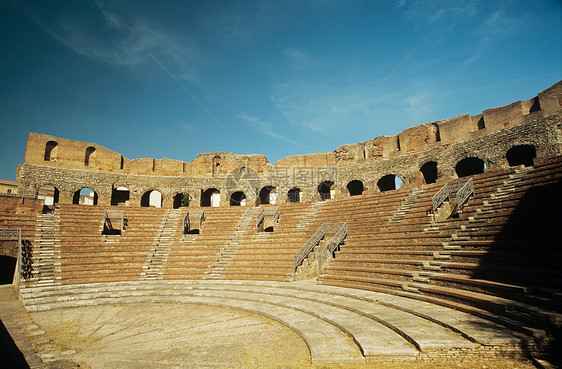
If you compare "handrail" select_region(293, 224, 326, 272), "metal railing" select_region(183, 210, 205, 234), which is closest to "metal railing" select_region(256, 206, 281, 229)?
"metal railing" select_region(183, 210, 205, 234)

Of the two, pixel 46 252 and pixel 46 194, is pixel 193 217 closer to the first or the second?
pixel 46 252

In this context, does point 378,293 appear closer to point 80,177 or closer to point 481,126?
point 481,126

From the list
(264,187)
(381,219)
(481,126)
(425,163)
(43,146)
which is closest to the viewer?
(381,219)

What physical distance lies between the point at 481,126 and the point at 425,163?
3646mm

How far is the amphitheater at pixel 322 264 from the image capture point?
5.31m

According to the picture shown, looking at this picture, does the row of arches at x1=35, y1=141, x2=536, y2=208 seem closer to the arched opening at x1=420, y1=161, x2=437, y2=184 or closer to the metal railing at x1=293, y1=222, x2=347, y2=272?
the arched opening at x1=420, y1=161, x2=437, y2=184

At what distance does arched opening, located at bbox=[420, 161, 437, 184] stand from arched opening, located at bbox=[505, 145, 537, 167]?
408cm

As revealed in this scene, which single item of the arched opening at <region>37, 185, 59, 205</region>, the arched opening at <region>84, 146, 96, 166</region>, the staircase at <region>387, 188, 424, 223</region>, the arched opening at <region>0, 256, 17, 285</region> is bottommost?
the arched opening at <region>0, 256, 17, 285</region>

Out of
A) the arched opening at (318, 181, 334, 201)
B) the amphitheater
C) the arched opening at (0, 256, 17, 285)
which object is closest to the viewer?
the amphitheater

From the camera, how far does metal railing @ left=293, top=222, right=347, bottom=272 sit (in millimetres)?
12052

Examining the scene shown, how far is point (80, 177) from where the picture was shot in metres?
21.5

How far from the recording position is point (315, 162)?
24406 mm

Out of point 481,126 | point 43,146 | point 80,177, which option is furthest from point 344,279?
point 43,146

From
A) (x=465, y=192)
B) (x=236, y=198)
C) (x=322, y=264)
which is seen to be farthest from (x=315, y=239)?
(x=236, y=198)
